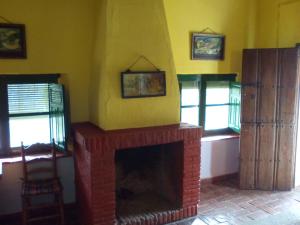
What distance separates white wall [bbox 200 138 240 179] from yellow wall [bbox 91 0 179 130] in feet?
3.84

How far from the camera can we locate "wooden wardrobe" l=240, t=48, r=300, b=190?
4.03 metres

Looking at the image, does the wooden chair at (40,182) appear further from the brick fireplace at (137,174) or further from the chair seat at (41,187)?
the brick fireplace at (137,174)

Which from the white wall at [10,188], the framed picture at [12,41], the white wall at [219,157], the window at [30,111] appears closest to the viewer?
the framed picture at [12,41]

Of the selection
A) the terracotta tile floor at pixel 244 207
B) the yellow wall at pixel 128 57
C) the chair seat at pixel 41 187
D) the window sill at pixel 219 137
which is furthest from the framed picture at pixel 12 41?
the window sill at pixel 219 137

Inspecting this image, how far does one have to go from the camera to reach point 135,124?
3.35m

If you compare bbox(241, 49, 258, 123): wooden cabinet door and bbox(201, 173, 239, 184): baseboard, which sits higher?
bbox(241, 49, 258, 123): wooden cabinet door

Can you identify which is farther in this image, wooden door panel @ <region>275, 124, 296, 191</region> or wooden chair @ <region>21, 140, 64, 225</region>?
wooden door panel @ <region>275, 124, 296, 191</region>

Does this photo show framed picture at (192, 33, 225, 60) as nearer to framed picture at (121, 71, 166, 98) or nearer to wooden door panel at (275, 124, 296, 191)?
framed picture at (121, 71, 166, 98)

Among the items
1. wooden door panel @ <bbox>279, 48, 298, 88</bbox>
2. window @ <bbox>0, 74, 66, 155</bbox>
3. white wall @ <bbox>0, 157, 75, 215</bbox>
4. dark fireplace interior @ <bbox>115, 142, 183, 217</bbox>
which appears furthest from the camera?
wooden door panel @ <bbox>279, 48, 298, 88</bbox>

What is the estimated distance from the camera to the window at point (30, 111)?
11.2 feet

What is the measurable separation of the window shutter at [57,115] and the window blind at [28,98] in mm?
87

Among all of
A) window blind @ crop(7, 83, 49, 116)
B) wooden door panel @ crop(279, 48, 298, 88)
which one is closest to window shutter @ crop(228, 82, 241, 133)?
wooden door panel @ crop(279, 48, 298, 88)

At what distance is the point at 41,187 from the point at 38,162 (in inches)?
13.5

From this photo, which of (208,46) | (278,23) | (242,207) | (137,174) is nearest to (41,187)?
(137,174)
